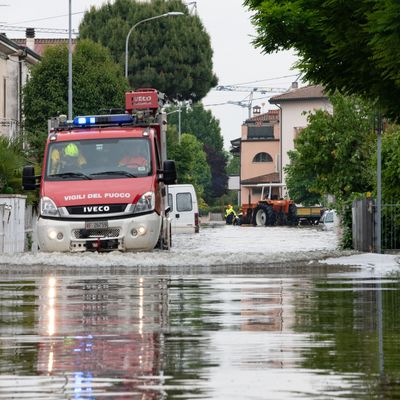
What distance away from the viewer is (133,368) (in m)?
10.4

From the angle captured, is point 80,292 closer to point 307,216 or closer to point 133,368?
point 133,368

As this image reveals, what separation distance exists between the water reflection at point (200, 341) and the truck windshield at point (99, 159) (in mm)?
10678

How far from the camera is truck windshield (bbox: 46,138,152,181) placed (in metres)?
31.8

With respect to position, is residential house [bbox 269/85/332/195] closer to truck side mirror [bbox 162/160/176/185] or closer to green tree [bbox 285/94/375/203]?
green tree [bbox 285/94/375/203]

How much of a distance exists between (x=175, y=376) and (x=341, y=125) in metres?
55.3

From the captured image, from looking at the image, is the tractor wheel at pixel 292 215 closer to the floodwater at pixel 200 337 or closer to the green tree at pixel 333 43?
the green tree at pixel 333 43

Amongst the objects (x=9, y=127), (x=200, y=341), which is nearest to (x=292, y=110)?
(x=9, y=127)

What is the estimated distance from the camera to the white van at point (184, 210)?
6519 centimetres

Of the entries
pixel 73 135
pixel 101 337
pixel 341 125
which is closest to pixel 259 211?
pixel 341 125

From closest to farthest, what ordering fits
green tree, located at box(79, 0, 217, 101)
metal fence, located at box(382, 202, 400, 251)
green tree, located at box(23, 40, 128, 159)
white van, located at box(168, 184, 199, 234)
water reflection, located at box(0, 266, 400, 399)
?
water reflection, located at box(0, 266, 400, 399), metal fence, located at box(382, 202, 400, 251), white van, located at box(168, 184, 199, 234), green tree, located at box(23, 40, 128, 159), green tree, located at box(79, 0, 217, 101)

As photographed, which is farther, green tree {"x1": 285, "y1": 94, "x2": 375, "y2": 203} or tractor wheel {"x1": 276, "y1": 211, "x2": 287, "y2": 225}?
tractor wheel {"x1": 276, "y1": 211, "x2": 287, "y2": 225}

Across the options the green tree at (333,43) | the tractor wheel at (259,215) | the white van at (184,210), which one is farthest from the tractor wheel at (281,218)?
the green tree at (333,43)

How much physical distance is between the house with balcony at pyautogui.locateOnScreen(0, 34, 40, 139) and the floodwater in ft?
165

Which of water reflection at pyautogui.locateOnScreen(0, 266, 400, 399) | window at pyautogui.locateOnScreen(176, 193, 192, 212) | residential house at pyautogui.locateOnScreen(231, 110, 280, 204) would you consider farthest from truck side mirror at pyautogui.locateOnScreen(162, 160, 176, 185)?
residential house at pyautogui.locateOnScreen(231, 110, 280, 204)
